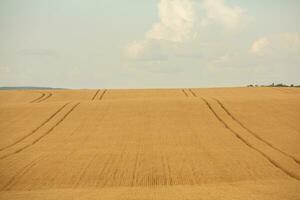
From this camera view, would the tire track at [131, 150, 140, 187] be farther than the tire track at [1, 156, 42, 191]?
Yes

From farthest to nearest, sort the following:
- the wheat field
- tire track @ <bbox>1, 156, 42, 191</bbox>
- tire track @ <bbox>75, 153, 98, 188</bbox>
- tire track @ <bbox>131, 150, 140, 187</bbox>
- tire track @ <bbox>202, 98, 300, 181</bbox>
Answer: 1. tire track @ <bbox>202, 98, 300, 181</bbox>
2. tire track @ <bbox>75, 153, 98, 188</bbox>
3. tire track @ <bbox>131, 150, 140, 187</bbox>
4. tire track @ <bbox>1, 156, 42, 191</bbox>
5. the wheat field

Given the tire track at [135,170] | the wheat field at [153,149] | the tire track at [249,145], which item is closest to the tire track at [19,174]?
the wheat field at [153,149]

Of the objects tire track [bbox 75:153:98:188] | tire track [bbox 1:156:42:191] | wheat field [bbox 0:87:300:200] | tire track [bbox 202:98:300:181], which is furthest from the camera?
tire track [bbox 202:98:300:181]

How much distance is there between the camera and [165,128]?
45.6m

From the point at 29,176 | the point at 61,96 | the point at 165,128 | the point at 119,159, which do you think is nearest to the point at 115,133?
the point at 165,128

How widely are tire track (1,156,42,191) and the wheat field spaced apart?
0.17 feet

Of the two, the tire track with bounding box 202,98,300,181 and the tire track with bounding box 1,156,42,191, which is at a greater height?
the tire track with bounding box 202,98,300,181

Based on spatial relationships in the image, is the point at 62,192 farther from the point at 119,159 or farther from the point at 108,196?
the point at 119,159

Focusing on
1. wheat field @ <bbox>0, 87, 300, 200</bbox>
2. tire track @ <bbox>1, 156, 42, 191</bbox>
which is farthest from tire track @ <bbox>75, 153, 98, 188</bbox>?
tire track @ <bbox>1, 156, 42, 191</bbox>

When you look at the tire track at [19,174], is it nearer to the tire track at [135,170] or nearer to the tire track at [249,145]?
the tire track at [135,170]

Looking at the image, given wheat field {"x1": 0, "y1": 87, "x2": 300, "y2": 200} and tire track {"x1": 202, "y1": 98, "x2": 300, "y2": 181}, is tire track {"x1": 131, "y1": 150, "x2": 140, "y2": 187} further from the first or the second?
tire track {"x1": 202, "y1": 98, "x2": 300, "y2": 181}

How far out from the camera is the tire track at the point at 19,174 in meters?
27.7

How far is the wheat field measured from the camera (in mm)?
26073

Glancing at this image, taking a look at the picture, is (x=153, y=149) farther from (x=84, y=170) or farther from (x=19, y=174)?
(x=19, y=174)
